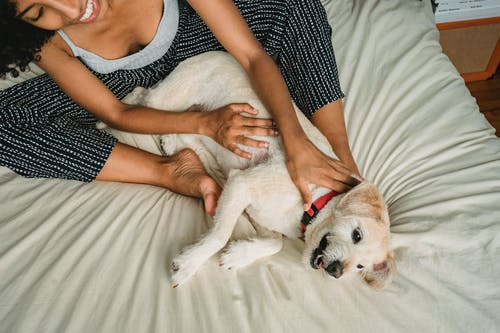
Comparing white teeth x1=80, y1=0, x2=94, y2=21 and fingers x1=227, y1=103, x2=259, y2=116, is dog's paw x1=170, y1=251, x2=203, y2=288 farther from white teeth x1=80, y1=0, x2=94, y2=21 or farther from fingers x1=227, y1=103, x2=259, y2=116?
white teeth x1=80, y1=0, x2=94, y2=21

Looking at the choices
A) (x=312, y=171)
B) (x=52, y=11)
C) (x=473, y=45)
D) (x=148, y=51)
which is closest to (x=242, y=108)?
(x=312, y=171)

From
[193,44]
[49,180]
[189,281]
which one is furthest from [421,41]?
[49,180]

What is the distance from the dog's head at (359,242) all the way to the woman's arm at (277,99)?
10 cm

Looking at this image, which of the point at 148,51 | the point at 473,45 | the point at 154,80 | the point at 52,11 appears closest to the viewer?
the point at 52,11

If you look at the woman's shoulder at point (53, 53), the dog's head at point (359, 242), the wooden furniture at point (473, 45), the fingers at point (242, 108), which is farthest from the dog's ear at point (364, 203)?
Answer: the wooden furniture at point (473, 45)

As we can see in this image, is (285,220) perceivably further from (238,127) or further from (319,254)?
(238,127)

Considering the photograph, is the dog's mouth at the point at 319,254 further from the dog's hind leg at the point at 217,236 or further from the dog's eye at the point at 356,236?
the dog's hind leg at the point at 217,236

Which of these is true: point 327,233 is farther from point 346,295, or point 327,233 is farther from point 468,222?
point 468,222

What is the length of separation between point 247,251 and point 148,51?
0.88 meters

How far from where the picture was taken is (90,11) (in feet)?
3.77

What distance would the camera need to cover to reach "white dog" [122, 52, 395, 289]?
3.76ft

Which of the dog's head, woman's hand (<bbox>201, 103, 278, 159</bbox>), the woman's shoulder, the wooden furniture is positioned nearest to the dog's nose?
the dog's head

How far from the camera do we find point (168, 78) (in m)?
1.58

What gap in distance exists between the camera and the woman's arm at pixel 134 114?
4.37 feet
